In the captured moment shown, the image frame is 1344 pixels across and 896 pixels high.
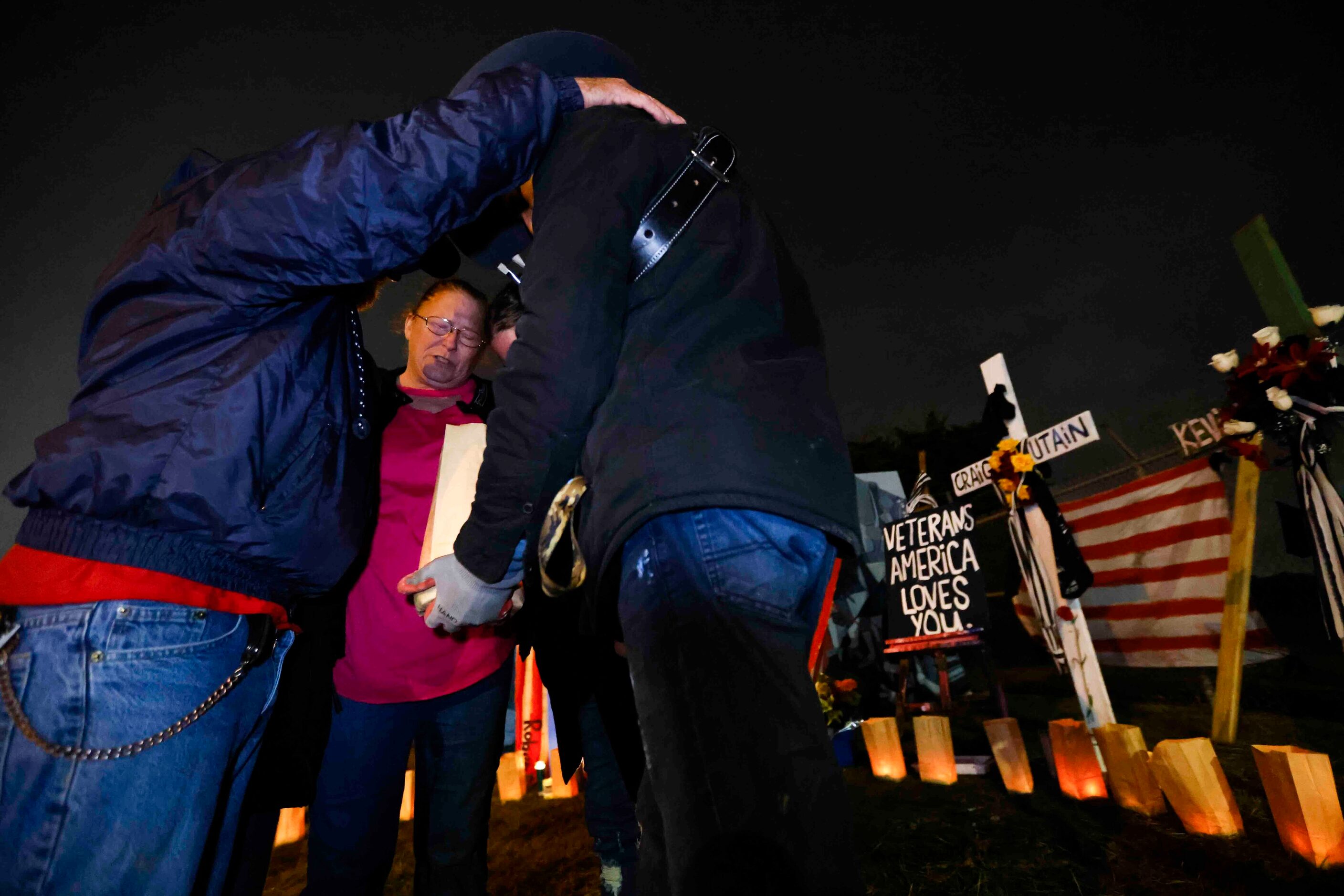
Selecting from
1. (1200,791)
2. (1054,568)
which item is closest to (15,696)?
(1200,791)

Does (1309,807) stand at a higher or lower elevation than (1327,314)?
lower

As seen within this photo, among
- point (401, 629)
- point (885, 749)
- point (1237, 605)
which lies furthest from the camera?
point (885, 749)

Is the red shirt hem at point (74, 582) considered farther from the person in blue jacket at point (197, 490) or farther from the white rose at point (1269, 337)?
the white rose at point (1269, 337)

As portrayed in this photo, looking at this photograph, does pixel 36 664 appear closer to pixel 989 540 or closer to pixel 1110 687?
pixel 1110 687

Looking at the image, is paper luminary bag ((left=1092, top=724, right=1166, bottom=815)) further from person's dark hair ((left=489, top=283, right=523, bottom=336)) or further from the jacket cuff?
the jacket cuff

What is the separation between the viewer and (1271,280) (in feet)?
12.9

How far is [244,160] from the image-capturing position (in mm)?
1227

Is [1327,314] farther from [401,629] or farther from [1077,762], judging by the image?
[401,629]

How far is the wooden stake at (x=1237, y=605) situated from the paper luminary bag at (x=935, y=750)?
1.75 metres

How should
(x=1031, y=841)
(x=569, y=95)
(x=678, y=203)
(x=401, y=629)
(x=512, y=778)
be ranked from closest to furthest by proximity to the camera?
(x=678, y=203) → (x=569, y=95) → (x=401, y=629) → (x=1031, y=841) → (x=512, y=778)

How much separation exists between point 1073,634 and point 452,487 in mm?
4526

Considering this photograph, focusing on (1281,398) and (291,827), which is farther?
(291,827)

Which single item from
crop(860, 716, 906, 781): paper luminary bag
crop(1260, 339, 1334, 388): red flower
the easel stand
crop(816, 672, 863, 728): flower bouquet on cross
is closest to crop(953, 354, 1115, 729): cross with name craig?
the easel stand

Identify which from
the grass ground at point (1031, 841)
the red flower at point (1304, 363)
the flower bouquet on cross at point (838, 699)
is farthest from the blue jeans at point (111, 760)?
the red flower at point (1304, 363)
